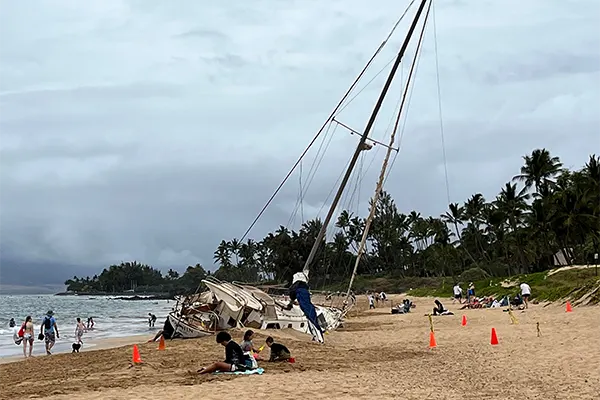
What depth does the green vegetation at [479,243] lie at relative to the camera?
64375 mm

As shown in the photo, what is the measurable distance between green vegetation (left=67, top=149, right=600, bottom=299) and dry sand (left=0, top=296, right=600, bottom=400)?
44.1ft

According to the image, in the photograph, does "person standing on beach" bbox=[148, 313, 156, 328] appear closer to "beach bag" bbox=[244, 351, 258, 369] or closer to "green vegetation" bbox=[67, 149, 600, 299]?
"green vegetation" bbox=[67, 149, 600, 299]

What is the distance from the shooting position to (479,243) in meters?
99.8

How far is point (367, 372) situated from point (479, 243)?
89.7 meters

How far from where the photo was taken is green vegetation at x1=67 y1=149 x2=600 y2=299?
6438 cm

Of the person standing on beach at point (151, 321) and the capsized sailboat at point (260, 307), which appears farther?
the person standing on beach at point (151, 321)

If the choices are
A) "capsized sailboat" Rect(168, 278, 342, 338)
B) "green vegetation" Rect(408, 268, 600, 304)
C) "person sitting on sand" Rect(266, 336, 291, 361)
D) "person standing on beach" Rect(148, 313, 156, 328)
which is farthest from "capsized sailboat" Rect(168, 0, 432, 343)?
"person standing on beach" Rect(148, 313, 156, 328)

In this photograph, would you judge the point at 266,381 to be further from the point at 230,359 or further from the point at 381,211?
the point at 381,211

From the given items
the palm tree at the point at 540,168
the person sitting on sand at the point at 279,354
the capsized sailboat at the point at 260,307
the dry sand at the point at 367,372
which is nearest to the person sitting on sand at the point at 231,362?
the dry sand at the point at 367,372

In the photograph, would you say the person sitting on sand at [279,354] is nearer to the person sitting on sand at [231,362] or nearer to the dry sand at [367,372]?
Answer: the dry sand at [367,372]

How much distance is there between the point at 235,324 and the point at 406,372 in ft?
40.5

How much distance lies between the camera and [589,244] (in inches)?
2773

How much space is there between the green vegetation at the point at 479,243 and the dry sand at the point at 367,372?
13.4 meters

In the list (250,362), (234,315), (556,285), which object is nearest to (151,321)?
(234,315)
